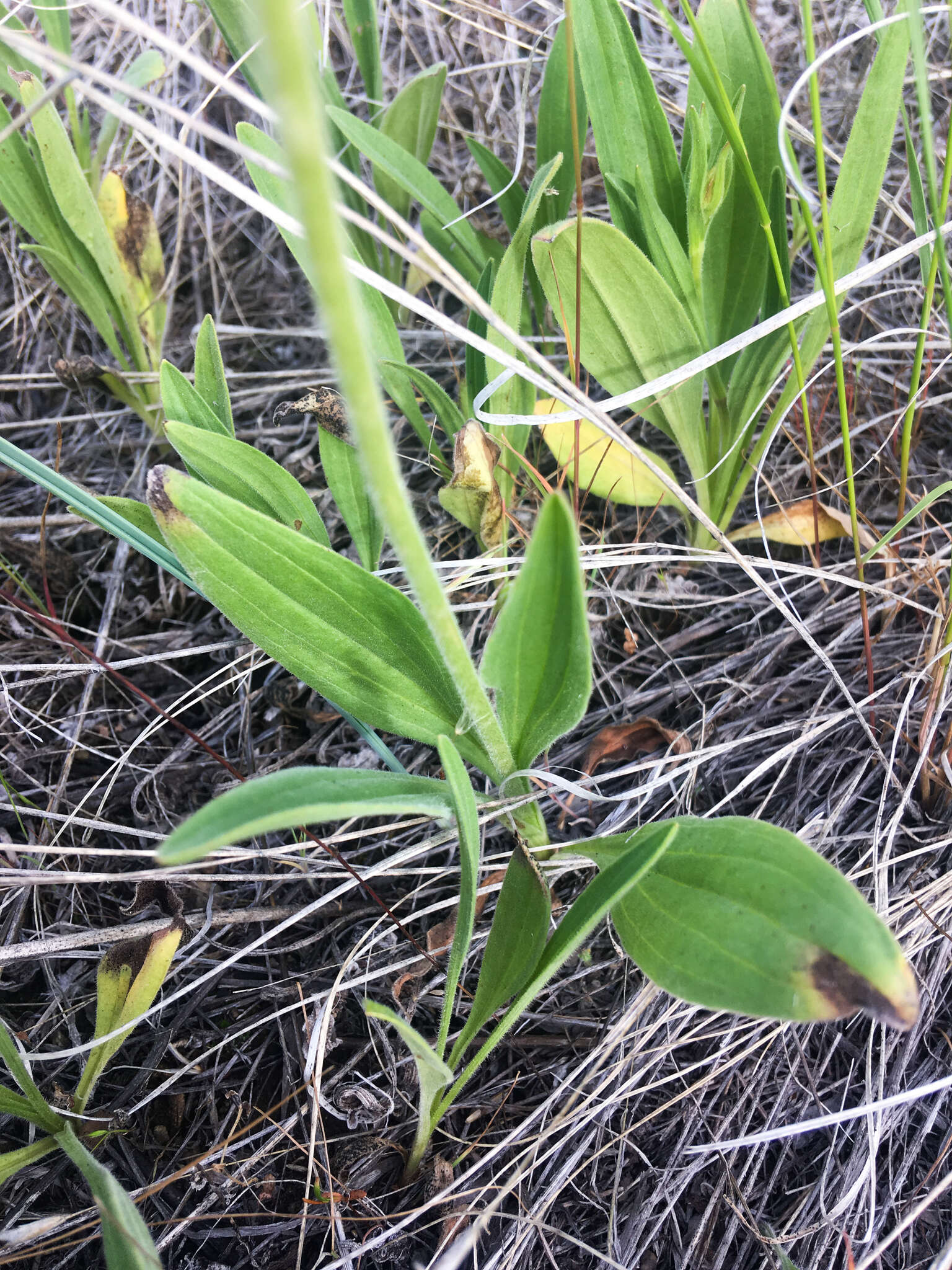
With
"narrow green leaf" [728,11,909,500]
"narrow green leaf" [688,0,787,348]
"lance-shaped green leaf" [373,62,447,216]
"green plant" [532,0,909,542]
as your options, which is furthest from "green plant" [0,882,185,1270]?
"lance-shaped green leaf" [373,62,447,216]

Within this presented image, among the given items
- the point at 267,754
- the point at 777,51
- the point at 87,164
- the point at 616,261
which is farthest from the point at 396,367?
the point at 777,51

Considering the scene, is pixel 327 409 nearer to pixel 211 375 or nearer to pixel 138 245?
pixel 211 375

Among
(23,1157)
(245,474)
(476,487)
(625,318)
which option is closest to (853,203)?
(625,318)

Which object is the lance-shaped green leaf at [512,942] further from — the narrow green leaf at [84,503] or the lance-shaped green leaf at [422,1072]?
the narrow green leaf at [84,503]

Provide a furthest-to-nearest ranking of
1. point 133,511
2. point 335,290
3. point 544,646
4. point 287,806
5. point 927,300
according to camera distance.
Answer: point 133,511
point 927,300
point 544,646
point 287,806
point 335,290

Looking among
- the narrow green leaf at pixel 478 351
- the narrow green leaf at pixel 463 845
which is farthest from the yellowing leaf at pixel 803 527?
the narrow green leaf at pixel 463 845

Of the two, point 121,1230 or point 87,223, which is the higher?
point 87,223

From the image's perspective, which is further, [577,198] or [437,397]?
[437,397]

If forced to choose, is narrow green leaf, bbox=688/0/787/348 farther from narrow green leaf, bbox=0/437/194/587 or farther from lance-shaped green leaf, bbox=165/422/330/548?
narrow green leaf, bbox=0/437/194/587
